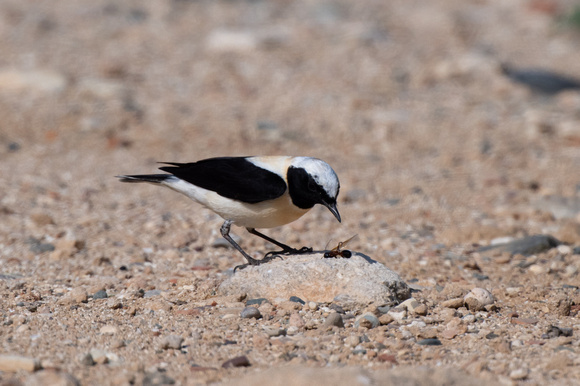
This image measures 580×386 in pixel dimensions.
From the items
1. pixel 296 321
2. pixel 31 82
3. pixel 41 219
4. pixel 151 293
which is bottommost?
pixel 41 219

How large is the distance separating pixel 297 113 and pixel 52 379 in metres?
7.64

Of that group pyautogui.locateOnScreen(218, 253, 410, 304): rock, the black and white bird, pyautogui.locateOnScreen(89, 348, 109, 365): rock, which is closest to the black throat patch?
the black and white bird

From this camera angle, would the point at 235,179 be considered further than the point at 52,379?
Yes

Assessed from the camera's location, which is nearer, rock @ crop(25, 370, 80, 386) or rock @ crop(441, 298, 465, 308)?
rock @ crop(25, 370, 80, 386)

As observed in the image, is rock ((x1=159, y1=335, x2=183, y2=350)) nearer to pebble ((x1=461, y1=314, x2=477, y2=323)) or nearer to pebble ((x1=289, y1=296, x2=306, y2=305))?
pebble ((x1=289, y1=296, x2=306, y2=305))

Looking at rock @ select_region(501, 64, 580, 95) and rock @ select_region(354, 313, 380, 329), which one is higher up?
rock @ select_region(354, 313, 380, 329)

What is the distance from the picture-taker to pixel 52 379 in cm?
360

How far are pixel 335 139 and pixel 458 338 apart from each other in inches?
235

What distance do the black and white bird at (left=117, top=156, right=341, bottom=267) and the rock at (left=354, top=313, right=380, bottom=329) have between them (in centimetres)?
78

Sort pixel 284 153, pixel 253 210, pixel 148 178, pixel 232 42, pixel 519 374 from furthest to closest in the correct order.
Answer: pixel 232 42, pixel 284 153, pixel 148 178, pixel 253 210, pixel 519 374

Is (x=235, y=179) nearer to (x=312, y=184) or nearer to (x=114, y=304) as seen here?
(x=312, y=184)

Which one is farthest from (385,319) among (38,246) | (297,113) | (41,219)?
(297,113)

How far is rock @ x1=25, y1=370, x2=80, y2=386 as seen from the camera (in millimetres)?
3576

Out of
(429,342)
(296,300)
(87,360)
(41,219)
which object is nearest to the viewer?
(87,360)
